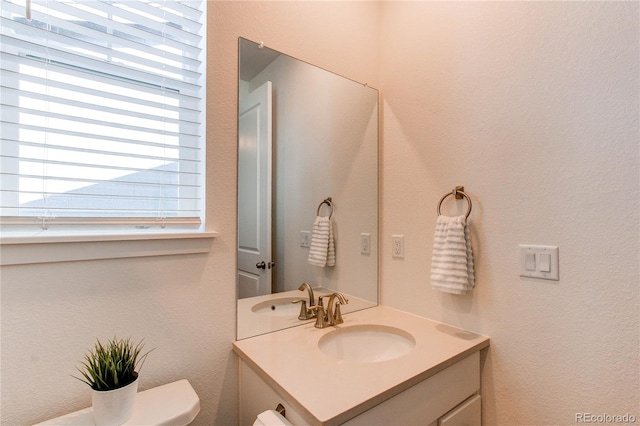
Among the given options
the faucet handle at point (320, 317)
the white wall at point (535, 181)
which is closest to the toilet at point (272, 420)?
the faucet handle at point (320, 317)

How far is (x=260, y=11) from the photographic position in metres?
1.18

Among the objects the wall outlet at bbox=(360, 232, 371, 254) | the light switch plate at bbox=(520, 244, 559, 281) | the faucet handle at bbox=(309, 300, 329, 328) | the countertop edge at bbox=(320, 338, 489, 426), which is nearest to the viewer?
the countertop edge at bbox=(320, 338, 489, 426)

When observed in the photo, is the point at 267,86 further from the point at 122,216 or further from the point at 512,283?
the point at 512,283

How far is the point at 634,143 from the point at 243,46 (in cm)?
127

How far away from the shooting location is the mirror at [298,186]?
115 cm

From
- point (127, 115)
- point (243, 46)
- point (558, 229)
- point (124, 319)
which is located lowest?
point (124, 319)

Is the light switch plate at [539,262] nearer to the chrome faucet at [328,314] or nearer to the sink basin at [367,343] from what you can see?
the sink basin at [367,343]

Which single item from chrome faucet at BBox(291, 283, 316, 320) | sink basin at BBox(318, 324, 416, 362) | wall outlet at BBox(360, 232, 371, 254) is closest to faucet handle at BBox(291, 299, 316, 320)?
chrome faucet at BBox(291, 283, 316, 320)

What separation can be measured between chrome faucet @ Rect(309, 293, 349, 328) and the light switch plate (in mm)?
692

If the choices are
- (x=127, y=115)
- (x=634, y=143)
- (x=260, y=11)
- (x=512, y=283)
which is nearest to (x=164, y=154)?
(x=127, y=115)

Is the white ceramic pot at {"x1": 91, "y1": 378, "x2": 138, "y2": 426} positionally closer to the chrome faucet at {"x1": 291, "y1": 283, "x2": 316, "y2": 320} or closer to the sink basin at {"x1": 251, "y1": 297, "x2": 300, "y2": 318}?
the sink basin at {"x1": 251, "y1": 297, "x2": 300, "y2": 318}

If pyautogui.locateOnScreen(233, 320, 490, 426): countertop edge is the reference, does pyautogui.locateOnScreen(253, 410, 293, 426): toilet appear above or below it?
below

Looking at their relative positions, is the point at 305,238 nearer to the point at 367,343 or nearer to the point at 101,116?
the point at 367,343

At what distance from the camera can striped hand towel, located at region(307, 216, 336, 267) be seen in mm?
1386
